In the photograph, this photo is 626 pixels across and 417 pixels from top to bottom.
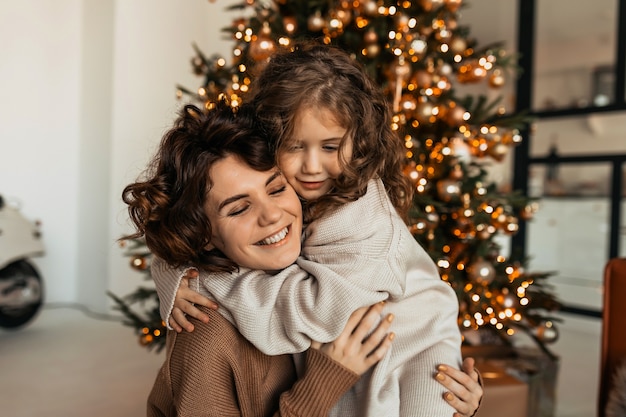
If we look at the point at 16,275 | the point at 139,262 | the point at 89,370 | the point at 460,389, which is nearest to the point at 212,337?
the point at 460,389

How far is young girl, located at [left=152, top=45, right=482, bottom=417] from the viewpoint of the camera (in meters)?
1.10

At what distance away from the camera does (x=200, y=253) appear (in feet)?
3.96

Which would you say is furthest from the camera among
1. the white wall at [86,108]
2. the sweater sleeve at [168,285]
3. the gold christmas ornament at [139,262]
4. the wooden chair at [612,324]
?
the white wall at [86,108]

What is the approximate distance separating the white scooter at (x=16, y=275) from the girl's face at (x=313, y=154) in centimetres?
283

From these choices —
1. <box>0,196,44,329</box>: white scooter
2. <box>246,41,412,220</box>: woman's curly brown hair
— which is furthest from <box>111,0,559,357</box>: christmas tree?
<box>0,196,44,329</box>: white scooter

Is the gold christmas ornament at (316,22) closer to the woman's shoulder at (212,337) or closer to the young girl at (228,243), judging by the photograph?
the young girl at (228,243)

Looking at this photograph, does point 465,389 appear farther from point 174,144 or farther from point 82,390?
point 82,390

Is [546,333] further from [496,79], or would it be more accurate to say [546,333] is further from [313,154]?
[313,154]

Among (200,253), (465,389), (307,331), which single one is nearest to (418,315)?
(465,389)

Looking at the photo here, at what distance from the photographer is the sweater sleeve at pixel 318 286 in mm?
1084

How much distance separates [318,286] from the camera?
43.4 inches

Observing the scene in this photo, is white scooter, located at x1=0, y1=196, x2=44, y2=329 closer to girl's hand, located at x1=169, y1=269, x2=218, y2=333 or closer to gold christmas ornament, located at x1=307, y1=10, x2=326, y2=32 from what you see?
gold christmas ornament, located at x1=307, y1=10, x2=326, y2=32

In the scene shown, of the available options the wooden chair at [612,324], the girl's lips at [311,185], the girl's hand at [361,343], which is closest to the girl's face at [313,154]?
the girl's lips at [311,185]

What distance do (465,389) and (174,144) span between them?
752 mm
